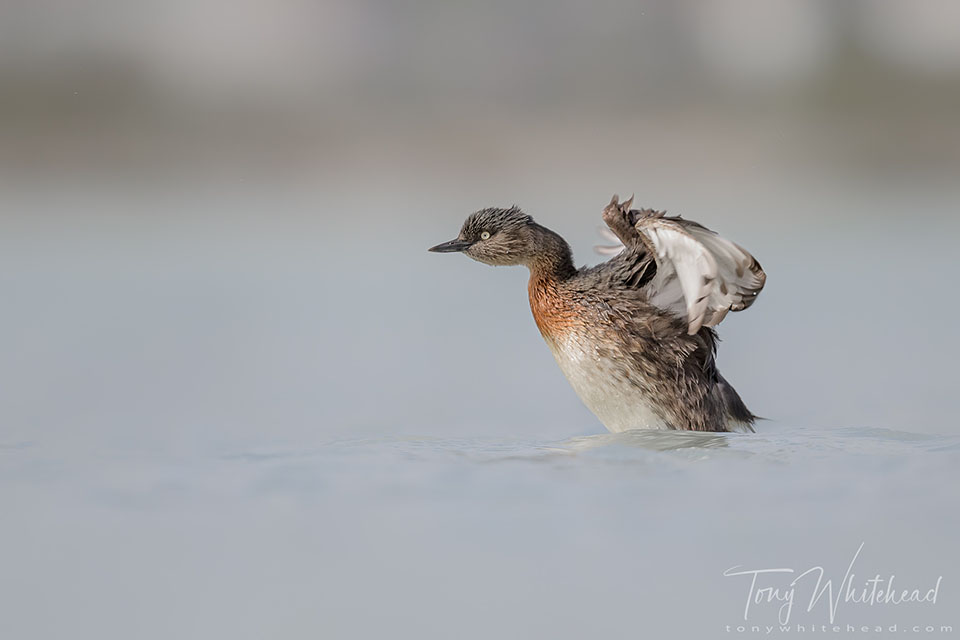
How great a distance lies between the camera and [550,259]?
292 inches

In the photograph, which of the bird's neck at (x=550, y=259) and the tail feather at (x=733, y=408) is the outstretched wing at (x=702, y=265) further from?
the bird's neck at (x=550, y=259)

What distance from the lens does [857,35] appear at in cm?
3098

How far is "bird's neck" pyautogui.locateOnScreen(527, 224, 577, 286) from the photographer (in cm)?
740

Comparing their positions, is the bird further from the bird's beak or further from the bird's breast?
the bird's beak

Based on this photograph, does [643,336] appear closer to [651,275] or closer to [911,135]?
[651,275]

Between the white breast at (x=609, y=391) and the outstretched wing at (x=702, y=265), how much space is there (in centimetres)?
51

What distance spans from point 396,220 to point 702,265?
555 inches

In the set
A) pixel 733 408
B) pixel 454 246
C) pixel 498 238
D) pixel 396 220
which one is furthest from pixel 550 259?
pixel 396 220

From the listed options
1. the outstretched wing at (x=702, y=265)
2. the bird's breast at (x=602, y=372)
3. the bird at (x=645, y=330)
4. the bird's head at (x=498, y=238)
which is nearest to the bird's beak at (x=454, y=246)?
the bird's head at (x=498, y=238)

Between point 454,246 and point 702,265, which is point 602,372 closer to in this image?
point 702,265

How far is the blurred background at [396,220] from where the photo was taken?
26.2ft

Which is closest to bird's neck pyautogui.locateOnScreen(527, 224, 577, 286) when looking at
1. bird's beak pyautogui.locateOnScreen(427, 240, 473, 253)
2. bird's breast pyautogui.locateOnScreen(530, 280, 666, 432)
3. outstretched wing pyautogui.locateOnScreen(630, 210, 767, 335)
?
bird's breast pyautogui.locateOnScreen(530, 280, 666, 432)
